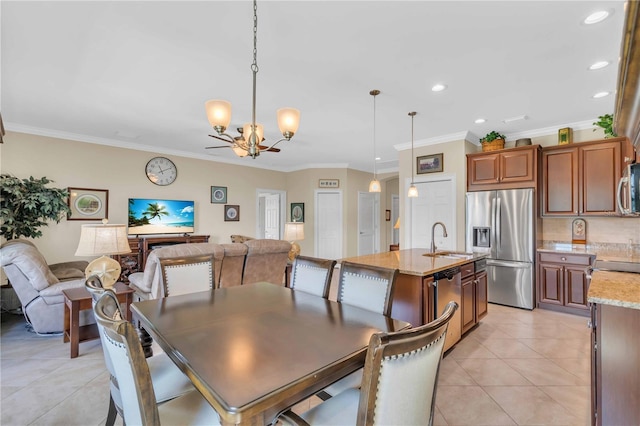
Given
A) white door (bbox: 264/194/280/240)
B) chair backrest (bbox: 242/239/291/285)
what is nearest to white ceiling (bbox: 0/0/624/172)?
chair backrest (bbox: 242/239/291/285)

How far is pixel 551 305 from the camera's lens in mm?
4031

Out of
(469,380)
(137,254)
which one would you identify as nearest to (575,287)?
(469,380)

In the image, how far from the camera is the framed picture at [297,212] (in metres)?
7.55

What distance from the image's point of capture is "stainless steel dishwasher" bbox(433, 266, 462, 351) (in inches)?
100

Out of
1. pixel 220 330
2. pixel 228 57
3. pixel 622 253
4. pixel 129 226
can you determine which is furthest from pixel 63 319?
pixel 622 253

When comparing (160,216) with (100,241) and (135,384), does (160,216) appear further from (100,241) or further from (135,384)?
(135,384)

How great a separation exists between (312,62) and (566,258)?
403 cm

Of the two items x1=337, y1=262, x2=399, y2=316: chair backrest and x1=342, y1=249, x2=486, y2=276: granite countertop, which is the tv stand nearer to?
x1=342, y1=249, x2=486, y2=276: granite countertop

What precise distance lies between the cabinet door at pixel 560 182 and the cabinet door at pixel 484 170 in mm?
617

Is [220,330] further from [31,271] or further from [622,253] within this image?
[622,253]

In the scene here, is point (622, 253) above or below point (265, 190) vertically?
below

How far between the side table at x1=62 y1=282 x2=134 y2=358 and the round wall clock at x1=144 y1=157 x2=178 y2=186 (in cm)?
306

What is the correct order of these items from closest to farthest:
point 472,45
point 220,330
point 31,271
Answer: point 220,330 → point 472,45 → point 31,271

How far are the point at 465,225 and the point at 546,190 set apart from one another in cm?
118
